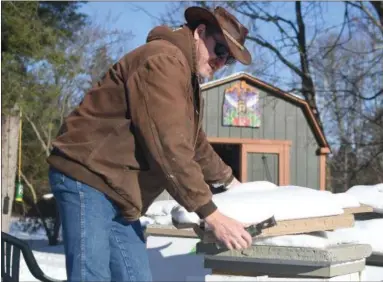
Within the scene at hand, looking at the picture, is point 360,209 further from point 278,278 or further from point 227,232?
point 227,232

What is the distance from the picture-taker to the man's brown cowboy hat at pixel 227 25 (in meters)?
2.65

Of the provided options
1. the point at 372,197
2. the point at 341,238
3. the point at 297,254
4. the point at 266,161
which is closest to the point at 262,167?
the point at 266,161

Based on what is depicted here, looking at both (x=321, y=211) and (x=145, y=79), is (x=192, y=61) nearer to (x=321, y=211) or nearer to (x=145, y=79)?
(x=145, y=79)

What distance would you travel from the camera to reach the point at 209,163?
327cm

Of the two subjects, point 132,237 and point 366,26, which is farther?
point 366,26

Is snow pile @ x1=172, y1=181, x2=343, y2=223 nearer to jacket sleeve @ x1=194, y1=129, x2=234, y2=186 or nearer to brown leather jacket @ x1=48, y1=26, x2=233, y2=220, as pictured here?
jacket sleeve @ x1=194, y1=129, x2=234, y2=186

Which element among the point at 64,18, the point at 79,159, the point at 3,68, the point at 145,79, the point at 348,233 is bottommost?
the point at 348,233

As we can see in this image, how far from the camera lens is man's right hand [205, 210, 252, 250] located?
8.02 feet

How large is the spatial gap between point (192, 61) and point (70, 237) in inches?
31.0

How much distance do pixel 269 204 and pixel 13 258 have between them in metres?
1.79

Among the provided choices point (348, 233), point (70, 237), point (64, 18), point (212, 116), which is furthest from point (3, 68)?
point (70, 237)

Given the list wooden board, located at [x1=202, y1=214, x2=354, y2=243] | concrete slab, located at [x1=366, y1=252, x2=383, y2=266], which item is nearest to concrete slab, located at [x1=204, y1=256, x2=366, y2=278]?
wooden board, located at [x1=202, y1=214, x2=354, y2=243]

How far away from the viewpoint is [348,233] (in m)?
3.75

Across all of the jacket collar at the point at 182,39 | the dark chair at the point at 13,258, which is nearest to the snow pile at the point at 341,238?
the jacket collar at the point at 182,39
